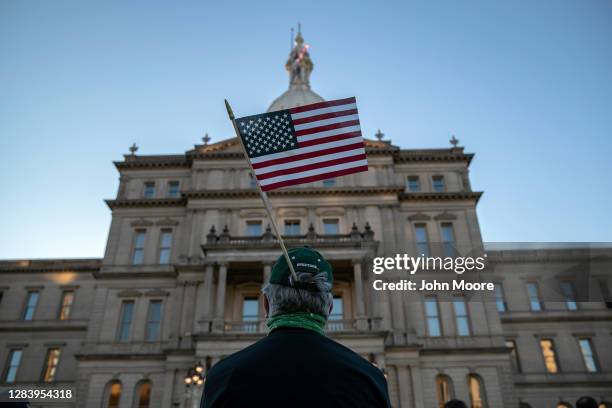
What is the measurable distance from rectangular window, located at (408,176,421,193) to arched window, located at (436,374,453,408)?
530 inches

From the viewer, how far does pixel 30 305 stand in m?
39.4

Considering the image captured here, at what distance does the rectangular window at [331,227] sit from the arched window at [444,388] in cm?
1114

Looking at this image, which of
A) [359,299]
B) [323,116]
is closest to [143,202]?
[359,299]

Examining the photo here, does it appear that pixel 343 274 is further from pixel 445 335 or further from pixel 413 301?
pixel 445 335

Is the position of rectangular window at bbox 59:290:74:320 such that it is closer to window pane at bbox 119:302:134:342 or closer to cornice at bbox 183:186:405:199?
window pane at bbox 119:302:134:342

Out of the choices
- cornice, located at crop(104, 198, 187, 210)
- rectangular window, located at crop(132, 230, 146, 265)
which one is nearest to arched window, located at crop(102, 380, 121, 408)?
rectangular window, located at crop(132, 230, 146, 265)

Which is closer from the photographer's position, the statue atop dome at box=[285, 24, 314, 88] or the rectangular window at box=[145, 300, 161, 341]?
the rectangular window at box=[145, 300, 161, 341]

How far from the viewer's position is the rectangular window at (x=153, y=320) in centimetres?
3064

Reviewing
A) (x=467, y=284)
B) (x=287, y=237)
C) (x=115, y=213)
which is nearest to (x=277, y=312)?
(x=467, y=284)

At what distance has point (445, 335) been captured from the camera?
2973 cm

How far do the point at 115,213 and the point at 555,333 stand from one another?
33811 mm

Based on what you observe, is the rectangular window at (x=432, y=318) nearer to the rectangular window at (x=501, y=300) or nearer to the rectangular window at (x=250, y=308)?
Result: the rectangular window at (x=501, y=300)

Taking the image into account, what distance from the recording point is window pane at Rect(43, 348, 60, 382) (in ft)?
119

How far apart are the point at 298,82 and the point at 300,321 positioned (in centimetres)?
5355
